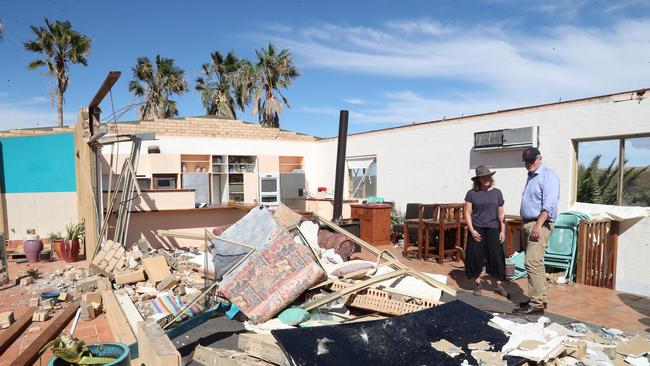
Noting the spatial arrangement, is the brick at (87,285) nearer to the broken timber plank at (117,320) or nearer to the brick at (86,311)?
the broken timber plank at (117,320)

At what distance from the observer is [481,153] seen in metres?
8.18

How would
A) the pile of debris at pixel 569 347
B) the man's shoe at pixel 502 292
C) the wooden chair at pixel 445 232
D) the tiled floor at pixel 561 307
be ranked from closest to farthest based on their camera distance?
the pile of debris at pixel 569 347 → the tiled floor at pixel 561 307 → the man's shoe at pixel 502 292 → the wooden chair at pixel 445 232

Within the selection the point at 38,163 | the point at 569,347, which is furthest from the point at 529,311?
the point at 38,163

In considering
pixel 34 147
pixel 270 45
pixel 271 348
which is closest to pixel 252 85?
pixel 270 45

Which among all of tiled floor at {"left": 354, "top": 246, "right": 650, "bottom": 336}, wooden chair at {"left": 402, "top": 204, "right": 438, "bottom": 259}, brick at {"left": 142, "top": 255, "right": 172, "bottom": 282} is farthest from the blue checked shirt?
brick at {"left": 142, "top": 255, "right": 172, "bottom": 282}

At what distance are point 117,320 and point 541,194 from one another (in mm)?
4698

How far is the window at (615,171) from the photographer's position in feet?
20.1

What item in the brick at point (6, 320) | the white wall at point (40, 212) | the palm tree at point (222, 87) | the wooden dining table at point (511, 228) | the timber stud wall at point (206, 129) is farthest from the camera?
the palm tree at point (222, 87)

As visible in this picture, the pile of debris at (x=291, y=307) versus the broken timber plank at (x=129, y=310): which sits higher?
the pile of debris at (x=291, y=307)

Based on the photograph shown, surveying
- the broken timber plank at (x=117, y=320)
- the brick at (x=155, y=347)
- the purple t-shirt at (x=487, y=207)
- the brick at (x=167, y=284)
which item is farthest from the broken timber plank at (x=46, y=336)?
the purple t-shirt at (x=487, y=207)

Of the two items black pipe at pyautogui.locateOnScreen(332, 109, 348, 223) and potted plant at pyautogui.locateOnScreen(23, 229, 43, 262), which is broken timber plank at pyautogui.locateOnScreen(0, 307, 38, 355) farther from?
black pipe at pyautogui.locateOnScreen(332, 109, 348, 223)

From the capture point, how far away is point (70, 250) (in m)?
7.88

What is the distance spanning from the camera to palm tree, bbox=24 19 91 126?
1705cm

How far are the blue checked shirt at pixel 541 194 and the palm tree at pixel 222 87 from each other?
56.7 ft
